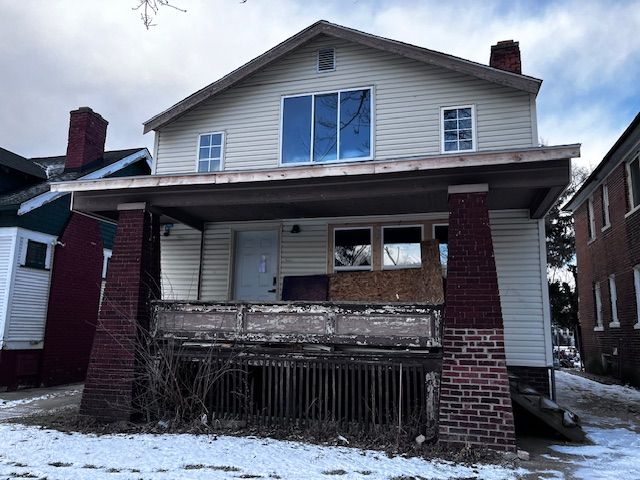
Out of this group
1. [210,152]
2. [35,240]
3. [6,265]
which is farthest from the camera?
[35,240]

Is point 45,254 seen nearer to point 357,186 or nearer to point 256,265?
point 256,265

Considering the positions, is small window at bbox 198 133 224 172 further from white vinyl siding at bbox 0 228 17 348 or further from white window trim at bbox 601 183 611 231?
white window trim at bbox 601 183 611 231

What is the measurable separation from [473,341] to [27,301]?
10457mm

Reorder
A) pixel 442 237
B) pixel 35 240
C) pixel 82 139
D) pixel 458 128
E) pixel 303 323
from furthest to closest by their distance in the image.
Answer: pixel 82 139, pixel 35 240, pixel 458 128, pixel 442 237, pixel 303 323

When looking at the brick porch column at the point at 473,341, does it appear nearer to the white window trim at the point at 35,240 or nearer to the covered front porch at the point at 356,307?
the covered front porch at the point at 356,307

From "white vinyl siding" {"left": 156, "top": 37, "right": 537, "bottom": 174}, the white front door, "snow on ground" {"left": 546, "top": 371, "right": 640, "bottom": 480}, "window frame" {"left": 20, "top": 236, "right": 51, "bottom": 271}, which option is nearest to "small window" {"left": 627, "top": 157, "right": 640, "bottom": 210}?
"snow on ground" {"left": 546, "top": 371, "right": 640, "bottom": 480}

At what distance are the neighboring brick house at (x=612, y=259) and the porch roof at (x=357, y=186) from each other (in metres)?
6.32

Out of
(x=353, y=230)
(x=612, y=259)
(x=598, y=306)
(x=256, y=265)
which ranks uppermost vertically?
(x=612, y=259)

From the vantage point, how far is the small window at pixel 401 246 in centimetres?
912

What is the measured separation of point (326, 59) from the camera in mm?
10250

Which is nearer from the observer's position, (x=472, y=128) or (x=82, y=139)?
(x=472, y=128)

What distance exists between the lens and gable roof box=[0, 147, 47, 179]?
12.6 meters

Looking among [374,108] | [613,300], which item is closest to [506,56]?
[374,108]

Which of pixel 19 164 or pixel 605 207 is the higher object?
pixel 19 164
